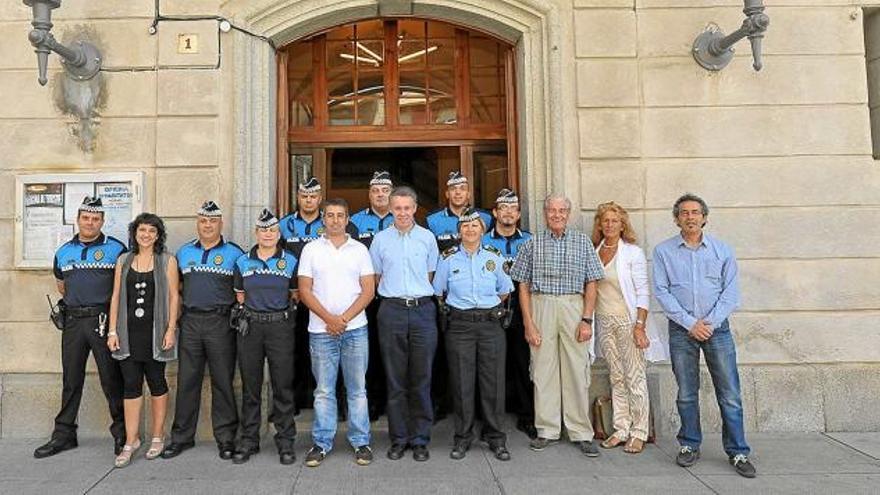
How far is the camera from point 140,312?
16.3 feet

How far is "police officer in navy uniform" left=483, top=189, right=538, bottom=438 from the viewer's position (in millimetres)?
5434

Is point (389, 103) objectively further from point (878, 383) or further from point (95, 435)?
point (878, 383)

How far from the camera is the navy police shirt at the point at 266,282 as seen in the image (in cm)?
491

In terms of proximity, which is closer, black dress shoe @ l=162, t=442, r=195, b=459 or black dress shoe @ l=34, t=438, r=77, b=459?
black dress shoe @ l=162, t=442, r=195, b=459

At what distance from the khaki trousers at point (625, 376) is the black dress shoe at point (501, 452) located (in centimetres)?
105

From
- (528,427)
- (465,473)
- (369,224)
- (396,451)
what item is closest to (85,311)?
(369,224)

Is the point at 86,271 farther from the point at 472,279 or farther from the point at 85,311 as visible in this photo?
the point at 472,279

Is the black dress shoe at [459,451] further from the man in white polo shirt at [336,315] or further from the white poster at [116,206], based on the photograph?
the white poster at [116,206]

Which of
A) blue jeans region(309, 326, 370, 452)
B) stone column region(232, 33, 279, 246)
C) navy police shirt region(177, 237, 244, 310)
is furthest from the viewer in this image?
stone column region(232, 33, 279, 246)

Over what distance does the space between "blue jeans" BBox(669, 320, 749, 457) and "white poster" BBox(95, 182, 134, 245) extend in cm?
507

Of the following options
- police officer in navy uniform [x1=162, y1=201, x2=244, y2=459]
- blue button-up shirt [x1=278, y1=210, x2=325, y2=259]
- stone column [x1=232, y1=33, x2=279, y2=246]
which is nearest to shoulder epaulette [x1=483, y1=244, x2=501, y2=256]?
blue button-up shirt [x1=278, y1=210, x2=325, y2=259]

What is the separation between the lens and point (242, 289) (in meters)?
5.00

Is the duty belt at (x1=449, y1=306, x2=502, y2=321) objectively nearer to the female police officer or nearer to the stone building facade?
the female police officer

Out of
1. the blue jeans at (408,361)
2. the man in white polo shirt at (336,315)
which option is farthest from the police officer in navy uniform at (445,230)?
the man in white polo shirt at (336,315)
